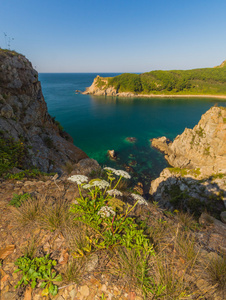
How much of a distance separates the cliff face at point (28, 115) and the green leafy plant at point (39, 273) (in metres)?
9.02

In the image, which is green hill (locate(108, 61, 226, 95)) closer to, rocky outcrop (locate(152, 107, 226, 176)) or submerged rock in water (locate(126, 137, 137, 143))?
submerged rock in water (locate(126, 137, 137, 143))

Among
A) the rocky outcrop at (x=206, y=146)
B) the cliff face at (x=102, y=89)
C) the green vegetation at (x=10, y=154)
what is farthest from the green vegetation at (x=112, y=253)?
the cliff face at (x=102, y=89)

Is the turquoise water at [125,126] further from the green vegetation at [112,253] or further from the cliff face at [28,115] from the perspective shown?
the green vegetation at [112,253]

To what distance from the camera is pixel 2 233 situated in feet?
10.3

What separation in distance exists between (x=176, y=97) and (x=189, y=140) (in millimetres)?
93648

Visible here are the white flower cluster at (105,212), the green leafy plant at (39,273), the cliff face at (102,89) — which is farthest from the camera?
the cliff face at (102,89)

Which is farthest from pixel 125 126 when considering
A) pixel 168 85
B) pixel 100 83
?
pixel 168 85

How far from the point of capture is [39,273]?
231 centimetres

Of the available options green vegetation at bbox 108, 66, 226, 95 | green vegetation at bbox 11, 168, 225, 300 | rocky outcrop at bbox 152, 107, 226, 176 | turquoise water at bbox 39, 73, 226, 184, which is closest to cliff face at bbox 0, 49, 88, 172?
green vegetation at bbox 11, 168, 225, 300

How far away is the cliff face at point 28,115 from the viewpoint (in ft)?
37.6

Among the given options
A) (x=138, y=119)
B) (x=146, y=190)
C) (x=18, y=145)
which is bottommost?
(x=146, y=190)

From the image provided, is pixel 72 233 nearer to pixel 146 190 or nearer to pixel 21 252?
pixel 21 252

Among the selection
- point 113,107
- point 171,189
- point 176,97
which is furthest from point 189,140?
point 176,97

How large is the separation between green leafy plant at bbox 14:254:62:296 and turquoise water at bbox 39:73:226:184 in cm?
2766
